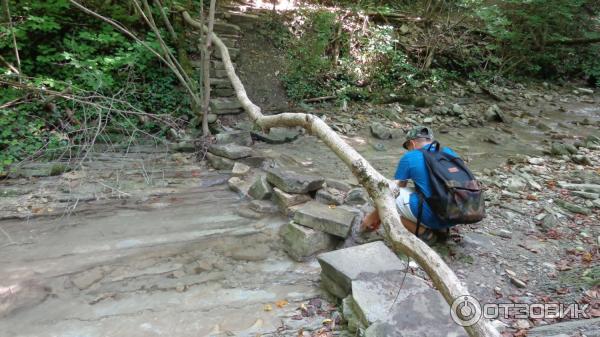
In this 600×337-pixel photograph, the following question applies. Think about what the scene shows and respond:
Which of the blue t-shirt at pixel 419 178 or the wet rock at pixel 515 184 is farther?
the wet rock at pixel 515 184

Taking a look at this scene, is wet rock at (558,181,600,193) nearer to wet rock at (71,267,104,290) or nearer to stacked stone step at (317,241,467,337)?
stacked stone step at (317,241,467,337)

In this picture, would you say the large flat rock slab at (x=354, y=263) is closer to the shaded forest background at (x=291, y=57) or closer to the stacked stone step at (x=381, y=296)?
the stacked stone step at (x=381, y=296)

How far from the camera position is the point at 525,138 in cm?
728

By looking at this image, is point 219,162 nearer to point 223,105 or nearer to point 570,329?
point 223,105

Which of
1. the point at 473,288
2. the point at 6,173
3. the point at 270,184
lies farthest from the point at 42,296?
the point at 473,288

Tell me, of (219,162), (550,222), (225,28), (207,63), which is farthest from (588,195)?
(225,28)

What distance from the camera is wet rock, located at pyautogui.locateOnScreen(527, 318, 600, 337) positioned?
228cm

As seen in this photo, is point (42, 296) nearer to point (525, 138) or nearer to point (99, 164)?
point (99, 164)

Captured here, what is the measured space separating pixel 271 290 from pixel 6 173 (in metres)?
4.08

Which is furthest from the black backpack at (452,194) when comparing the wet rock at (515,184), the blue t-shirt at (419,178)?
the wet rock at (515,184)

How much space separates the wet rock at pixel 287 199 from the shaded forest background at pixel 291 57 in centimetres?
194

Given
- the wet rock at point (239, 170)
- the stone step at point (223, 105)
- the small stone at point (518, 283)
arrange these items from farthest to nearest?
the stone step at point (223, 105)
the wet rock at point (239, 170)
the small stone at point (518, 283)

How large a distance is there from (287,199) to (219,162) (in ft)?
5.57

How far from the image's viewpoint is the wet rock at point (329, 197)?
432cm
